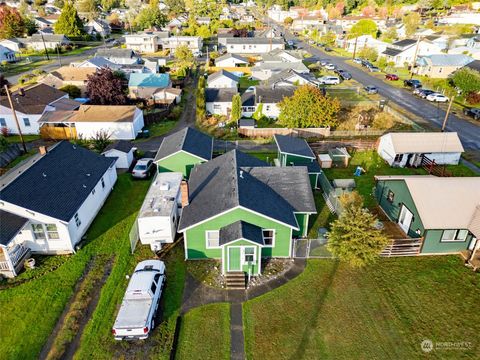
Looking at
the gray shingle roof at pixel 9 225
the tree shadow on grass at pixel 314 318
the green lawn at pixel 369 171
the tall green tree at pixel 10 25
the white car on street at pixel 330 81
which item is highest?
the tall green tree at pixel 10 25

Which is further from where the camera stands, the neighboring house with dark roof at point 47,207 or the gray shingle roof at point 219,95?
the gray shingle roof at point 219,95

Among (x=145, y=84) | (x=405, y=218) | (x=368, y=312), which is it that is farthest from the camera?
(x=145, y=84)

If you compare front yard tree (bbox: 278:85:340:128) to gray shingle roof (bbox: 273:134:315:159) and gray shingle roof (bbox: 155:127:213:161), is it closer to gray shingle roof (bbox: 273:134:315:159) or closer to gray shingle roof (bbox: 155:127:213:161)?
gray shingle roof (bbox: 273:134:315:159)

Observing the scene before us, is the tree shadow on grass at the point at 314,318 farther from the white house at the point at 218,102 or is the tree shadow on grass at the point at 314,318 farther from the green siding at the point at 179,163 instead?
the white house at the point at 218,102

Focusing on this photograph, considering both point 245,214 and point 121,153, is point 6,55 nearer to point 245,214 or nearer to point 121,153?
point 121,153

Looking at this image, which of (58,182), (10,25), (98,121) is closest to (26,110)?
(98,121)

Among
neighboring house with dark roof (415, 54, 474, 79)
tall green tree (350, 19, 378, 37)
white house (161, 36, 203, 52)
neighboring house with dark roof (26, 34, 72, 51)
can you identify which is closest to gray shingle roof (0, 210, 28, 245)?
neighboring house with dark roof (415, 54, 474, 79)

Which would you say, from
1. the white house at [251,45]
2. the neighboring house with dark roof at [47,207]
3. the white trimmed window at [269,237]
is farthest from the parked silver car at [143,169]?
the white house at [251,45]
